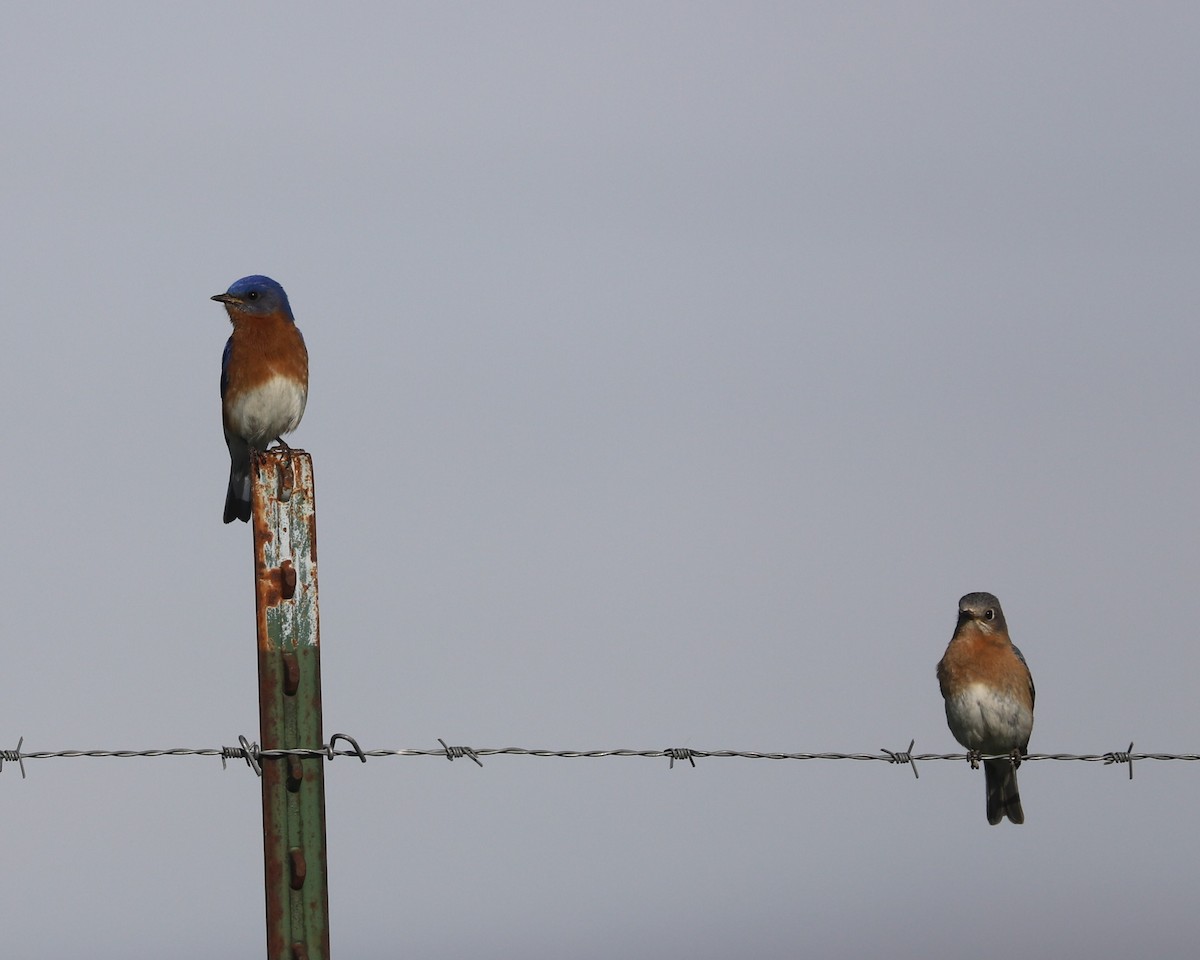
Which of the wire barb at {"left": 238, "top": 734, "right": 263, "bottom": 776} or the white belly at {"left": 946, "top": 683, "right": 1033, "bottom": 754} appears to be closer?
the wire barb at {"left": 238, "top": 734, "right": 263, "bottom": 776}

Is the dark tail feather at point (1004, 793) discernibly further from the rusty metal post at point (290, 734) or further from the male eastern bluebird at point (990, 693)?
the rusty metal post at point (290, 734)

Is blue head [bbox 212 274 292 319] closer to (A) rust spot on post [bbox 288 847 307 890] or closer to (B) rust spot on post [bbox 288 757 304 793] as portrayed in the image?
(B) rust spot on post [bbox 288 757 304 793]

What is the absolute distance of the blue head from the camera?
9.95 m

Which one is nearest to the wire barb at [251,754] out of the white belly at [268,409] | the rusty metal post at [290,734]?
the rusty metal post at [290,734]

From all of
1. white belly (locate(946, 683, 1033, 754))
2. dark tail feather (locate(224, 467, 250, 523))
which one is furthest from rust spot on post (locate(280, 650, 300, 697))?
white belly (locate(946, 683, 1033, 754))

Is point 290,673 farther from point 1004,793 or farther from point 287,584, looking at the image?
point 1004,793

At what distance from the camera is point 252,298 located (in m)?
9.97

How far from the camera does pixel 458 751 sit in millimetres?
5645

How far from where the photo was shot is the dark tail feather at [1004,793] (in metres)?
9.87

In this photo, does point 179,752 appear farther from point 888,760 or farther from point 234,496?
point 234,496

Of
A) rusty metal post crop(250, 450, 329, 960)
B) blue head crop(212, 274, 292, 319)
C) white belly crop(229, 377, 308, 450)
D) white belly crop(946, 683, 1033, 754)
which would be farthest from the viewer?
blue head crop(212, 274, 292, 319)

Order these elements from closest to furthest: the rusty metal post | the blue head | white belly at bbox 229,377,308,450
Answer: the rusty metal post, white belly at bbox 229,377,308,450, the blue head

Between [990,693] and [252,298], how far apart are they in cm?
513

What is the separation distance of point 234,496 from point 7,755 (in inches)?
184
